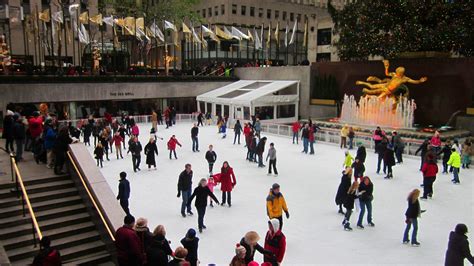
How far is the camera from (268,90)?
3002 centimetres

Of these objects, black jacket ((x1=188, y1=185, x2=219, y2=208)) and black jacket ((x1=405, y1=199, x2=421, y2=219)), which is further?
black jacket ((x1=188, y1=185, x2=219, y2=208))

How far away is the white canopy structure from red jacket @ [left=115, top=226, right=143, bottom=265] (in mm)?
22510

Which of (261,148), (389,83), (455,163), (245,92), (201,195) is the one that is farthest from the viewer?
(245,92)

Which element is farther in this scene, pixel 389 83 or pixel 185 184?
pixel 389 83

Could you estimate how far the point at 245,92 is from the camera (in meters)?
31.6

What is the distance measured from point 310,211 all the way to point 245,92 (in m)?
21.4

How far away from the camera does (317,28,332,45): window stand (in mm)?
53425

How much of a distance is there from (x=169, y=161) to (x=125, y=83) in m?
16.2

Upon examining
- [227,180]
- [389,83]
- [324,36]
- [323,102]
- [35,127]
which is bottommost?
[227,180]

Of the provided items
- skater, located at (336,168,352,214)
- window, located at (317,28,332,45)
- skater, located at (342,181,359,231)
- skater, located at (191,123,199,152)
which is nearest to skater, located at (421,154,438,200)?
skater, located at (336,168,352,214)

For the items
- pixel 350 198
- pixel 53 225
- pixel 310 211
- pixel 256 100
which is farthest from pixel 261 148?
pixel 256 100

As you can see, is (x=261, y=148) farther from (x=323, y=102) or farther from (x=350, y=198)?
(x=323, y=102)

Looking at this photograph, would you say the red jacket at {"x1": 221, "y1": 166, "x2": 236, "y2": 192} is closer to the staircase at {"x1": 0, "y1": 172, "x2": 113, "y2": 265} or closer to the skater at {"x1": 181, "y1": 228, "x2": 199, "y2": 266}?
the staircase at {"x1": 0, "y1": 172, "x2": 113, "y2": 265}

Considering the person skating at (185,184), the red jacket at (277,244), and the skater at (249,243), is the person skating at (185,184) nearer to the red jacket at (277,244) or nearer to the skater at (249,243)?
the red jacket at (277,244)
